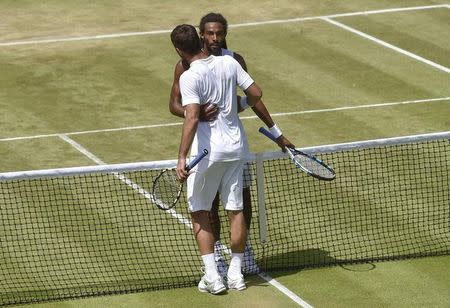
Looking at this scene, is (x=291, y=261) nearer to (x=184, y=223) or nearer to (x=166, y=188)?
(x=184, y=223)

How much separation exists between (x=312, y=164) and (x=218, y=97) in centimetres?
131

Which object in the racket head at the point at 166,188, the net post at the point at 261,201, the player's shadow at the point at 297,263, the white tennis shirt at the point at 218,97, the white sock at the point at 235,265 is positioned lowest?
the player's shadow at the point at 297,263

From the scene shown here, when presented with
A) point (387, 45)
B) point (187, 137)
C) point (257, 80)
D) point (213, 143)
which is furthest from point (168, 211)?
point (387, 45)

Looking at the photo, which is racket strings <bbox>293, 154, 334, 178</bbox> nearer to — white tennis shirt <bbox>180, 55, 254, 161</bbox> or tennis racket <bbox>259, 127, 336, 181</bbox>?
tennis racket <bbox>259, 127, 336, 181</bbox>

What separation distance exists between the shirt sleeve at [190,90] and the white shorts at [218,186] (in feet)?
2.58

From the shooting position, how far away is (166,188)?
1388 centimetres

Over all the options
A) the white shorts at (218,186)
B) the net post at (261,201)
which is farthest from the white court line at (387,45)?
the white shorts at (218,186)

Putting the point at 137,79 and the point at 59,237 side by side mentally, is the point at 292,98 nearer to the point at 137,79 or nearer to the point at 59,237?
the point at 137,79

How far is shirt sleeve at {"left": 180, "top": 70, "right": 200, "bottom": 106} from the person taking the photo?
44.3 feet

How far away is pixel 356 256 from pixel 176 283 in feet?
7.30

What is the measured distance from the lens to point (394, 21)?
27094mm

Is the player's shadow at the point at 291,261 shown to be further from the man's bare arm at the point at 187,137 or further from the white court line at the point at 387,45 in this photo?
the white court line at the point at 387,45

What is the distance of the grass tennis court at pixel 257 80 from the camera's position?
1448 cm

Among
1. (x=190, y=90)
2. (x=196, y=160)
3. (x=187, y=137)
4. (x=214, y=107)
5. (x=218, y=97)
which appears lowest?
(x=196, y=160)
